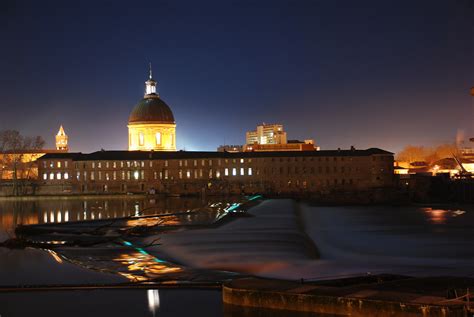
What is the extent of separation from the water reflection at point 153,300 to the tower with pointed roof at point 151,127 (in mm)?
118990

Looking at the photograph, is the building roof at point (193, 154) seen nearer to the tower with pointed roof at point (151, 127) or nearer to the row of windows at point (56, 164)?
the row of windows at point (56, 164)

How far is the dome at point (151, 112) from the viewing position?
5630 inches

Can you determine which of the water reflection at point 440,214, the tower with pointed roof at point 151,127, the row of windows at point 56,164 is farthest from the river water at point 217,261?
the tower with pointed roof at point 151,127

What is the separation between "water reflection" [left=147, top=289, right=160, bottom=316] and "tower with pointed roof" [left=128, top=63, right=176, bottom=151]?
118990 mm

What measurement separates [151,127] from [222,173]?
31.3 meters

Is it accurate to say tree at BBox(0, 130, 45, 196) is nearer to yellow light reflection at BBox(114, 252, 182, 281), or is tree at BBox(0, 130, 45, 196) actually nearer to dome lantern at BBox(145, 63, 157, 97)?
dome lantern at BBox(145, 63, 157, 97)

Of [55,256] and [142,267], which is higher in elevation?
[55,256]

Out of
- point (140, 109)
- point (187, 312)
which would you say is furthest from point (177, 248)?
point (140, 109)

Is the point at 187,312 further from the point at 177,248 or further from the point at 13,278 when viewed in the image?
the point at 177,248

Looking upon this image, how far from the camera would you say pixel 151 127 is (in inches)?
5576

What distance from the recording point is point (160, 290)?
21.6 metres

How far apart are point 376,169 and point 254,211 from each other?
192 ft

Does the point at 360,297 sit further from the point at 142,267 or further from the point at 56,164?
the point at 56,164

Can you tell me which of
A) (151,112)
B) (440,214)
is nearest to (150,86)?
(151,112)
